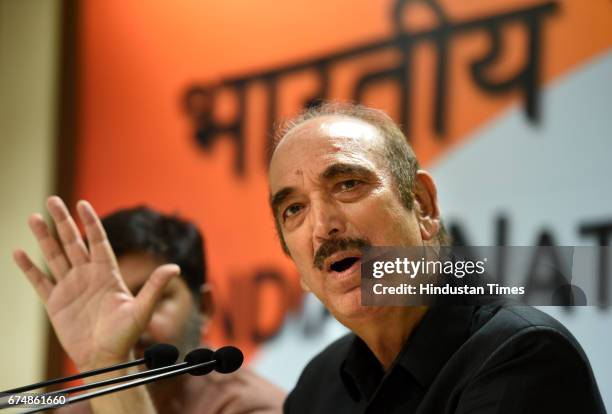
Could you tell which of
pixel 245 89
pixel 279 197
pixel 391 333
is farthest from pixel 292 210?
pixel 245 89

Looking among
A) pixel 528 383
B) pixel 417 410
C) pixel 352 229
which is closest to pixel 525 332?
pixel 528 383

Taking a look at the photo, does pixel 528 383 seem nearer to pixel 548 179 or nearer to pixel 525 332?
pixel 525 332

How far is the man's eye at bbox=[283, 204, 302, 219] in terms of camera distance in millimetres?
1307

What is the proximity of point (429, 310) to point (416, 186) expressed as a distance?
214mm

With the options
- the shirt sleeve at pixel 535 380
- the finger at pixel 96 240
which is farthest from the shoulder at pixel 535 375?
the finger at pixel 96 240

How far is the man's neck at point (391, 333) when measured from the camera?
126 cm

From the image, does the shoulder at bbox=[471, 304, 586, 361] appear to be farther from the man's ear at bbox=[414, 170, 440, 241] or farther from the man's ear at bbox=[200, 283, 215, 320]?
the man's ear at bbox=[200, 283, 215, 320]

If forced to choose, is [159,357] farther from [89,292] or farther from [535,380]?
[535,380]

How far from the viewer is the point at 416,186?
4.43 feet

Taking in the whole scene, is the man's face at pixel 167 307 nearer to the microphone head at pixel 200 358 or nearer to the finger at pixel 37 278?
the finger at pixel 37 278

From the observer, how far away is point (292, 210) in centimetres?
132

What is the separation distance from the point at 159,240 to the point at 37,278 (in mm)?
270

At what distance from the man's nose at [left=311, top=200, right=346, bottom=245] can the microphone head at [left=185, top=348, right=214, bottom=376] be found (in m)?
0.25

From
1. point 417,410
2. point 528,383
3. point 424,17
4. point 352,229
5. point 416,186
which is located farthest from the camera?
point 424,17
